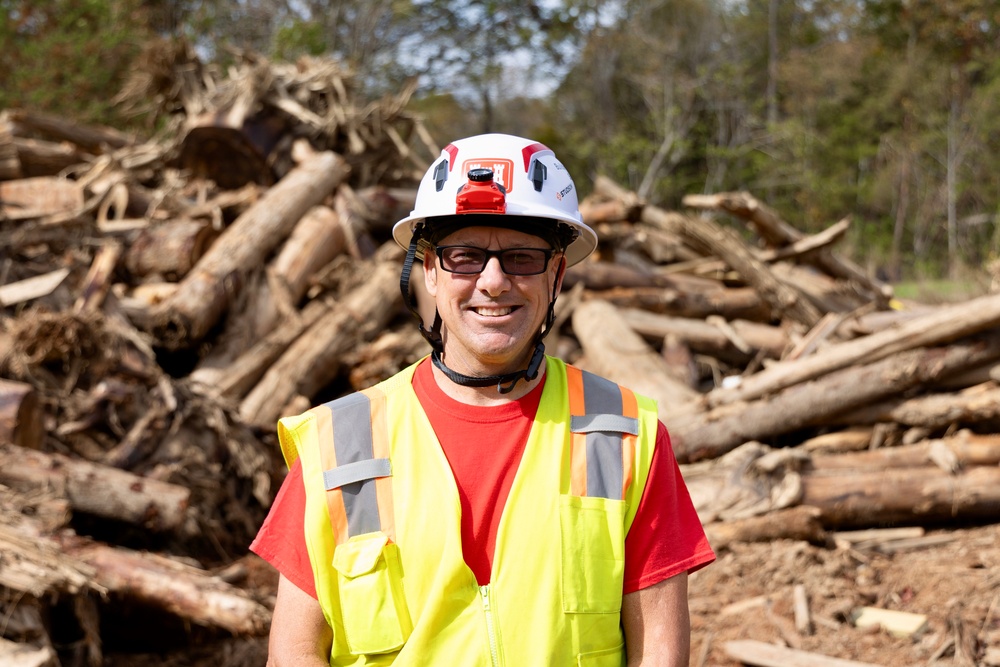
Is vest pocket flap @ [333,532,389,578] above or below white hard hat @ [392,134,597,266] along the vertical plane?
below

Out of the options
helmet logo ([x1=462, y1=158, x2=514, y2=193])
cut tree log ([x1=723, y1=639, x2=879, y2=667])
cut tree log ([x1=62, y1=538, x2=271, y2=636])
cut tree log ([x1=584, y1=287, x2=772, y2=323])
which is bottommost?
cut tree log ([x1=723, y1=639, x2=879, y2=667])

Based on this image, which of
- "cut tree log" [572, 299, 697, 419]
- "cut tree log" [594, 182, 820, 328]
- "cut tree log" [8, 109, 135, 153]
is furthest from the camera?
"cut tree log" [8, 109, 135, 153]

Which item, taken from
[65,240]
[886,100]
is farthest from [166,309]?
[886,100]

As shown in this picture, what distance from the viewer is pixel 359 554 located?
2189mm

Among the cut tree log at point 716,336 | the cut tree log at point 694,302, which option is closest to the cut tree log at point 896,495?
the cut tree log at point 716,336

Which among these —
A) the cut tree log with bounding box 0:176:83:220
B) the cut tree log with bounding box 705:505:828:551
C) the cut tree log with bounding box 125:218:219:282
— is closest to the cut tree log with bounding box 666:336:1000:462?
the cut tree log with bounding box 705:505:828:551

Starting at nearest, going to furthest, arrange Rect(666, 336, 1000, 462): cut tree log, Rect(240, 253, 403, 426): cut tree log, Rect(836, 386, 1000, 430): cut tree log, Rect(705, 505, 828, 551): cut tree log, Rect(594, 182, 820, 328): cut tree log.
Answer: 1. Rect(705, 505, 828, 551): cut tree log
2. Rect(836, 386, 1000, 430): cut tree log
3. Rect(666, 336, 1000, 462): cut tree log
4. Rect(240, 253, 403, 426): cut tree log
5. Rect(594, 182, 820, 328): cut tree log

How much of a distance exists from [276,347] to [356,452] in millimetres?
5528

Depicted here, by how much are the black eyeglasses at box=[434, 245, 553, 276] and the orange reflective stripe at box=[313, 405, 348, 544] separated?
18.7 inches

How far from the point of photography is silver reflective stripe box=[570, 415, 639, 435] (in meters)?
2.35

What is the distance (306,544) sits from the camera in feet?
7.29

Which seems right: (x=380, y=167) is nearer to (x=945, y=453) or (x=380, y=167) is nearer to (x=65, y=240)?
(x=65, y=240)

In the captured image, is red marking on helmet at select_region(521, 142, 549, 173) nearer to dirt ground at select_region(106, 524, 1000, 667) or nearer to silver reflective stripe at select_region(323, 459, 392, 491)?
silver reflective stripe at select_region(323, 459, 392, 491)

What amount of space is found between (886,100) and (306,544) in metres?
31.2
